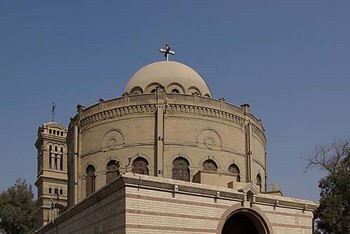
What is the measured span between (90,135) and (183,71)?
964cm

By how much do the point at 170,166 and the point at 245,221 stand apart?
1092cm

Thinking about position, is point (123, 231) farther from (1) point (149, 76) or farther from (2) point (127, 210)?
(1) point (149, 76)

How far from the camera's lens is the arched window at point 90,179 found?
3725 cm

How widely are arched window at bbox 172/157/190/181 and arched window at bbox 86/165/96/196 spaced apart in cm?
590

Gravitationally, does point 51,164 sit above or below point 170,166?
above

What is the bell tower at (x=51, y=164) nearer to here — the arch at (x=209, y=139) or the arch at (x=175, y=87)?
the arch at (x=175, y=87)

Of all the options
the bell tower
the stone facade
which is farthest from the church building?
the bell tower

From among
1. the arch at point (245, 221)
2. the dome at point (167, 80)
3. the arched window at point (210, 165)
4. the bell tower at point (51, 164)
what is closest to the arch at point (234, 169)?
the arched window at point (210, 165)

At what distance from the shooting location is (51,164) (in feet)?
221

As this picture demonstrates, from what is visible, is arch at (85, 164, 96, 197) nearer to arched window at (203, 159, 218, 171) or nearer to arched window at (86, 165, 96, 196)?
arched window at (86, 165, 96, 196)

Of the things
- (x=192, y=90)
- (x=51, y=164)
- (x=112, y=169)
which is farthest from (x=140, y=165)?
(x=51, y=164)

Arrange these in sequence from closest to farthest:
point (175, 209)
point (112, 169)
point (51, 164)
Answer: point (175, 209) → point (112, 169) → point (51, 164)

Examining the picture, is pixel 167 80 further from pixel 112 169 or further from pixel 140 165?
pixel 112 169

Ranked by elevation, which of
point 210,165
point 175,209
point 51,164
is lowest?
point 175,209
